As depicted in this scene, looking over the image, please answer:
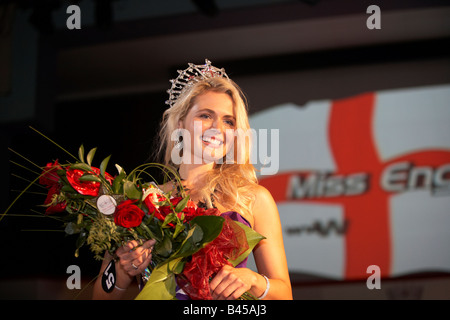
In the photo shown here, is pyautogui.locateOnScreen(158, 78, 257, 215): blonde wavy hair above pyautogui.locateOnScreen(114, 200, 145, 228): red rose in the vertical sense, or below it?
above

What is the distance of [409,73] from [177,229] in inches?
140

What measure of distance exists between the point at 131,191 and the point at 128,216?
0.25 ft

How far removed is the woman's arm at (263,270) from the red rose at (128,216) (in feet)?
0.83

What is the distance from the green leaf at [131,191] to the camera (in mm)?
1167

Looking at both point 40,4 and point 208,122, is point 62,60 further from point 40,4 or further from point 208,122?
point 208,122

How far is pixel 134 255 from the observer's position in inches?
46.8

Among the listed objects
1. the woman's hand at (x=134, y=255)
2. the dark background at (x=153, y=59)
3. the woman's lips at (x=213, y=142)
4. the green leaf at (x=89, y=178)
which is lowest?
the woman's hand at (x=134, y=255)

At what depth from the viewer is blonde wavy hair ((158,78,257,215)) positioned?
5.40ft

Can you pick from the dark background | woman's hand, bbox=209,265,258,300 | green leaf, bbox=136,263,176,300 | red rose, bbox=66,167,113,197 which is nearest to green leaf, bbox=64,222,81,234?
red rose, bbox=66,167,113,197

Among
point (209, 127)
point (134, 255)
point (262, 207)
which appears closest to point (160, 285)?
point (134, 255)

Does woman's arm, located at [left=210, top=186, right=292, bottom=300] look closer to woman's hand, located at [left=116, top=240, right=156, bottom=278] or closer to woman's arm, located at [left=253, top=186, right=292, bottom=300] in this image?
woman's arm, located at [left=253, top=186, right=292, bottom=300]

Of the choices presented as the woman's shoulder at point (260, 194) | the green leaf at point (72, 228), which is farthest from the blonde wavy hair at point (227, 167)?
the green leaf at point (72, 228)

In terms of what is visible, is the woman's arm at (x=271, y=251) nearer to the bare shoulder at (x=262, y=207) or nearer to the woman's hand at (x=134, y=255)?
the bare shoulder at (x=262, y=207)

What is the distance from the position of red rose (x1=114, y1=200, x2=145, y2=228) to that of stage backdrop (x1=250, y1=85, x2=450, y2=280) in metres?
2.95
